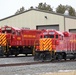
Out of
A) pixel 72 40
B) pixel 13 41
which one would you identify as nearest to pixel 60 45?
pixel 72 40

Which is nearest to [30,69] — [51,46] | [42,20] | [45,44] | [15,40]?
[51,46]

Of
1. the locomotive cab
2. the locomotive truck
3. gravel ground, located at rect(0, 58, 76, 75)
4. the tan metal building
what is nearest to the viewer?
gravel ground, located at rect(0, 58, 76, 75)

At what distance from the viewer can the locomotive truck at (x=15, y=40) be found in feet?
114

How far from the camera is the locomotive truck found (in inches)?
1368

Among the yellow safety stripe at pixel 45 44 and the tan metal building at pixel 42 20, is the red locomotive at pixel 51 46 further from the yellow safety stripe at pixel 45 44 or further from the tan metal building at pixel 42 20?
the tan metal building at pixel 42 20

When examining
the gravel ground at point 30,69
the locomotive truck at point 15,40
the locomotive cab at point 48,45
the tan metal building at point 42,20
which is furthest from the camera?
the tan metal building at point 42,20

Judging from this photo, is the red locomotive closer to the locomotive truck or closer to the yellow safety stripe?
the yellow safety stripe

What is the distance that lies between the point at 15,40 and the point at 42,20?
2030 cm

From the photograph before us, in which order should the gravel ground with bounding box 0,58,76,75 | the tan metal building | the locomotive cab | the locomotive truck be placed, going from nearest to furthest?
the gravel ground with bounding box 0,58,76,75, the locomotive cab, the locomotive truck, the tan metal building

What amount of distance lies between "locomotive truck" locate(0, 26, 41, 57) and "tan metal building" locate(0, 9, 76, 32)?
15.7 meters

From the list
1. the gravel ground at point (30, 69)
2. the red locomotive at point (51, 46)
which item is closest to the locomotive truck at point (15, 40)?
the red locomotive at point (51, 46)

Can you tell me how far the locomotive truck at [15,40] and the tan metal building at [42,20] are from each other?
1571cm

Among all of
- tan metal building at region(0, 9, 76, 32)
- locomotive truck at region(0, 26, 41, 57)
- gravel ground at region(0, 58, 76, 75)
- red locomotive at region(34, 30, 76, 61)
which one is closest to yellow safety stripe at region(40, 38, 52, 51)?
red locomotive at region(34, 30, 76, 61)

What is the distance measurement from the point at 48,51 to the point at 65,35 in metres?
3.24
